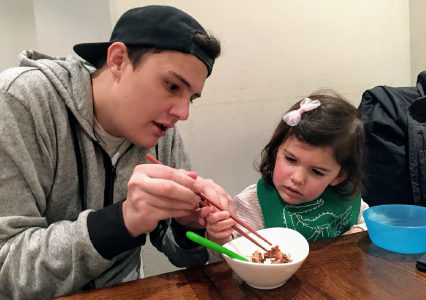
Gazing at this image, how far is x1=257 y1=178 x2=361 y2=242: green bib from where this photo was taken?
1.29 metres

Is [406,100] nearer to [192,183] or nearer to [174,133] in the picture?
[174,133]

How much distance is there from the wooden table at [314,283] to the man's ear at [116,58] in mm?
636

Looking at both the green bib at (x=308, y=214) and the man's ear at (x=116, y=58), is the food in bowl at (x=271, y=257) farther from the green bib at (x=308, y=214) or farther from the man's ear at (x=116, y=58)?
the man's ear at (x=116, y=58)

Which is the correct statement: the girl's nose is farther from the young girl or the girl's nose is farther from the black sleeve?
the black sleeve

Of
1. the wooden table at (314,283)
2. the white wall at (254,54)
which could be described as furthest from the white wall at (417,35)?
the wooden table at (314,283)

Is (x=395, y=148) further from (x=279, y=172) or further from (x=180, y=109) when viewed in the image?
(x=180, y=109)

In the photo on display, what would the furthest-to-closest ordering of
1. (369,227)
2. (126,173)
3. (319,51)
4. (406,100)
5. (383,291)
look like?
(319,51) → (406,100) → (126,173) → (369,227) → (383,291)

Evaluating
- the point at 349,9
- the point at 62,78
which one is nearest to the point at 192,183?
the point at 62,78

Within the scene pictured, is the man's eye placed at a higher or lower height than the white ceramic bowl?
higher

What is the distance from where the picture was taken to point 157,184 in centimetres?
73

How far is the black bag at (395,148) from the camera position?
1631 mm

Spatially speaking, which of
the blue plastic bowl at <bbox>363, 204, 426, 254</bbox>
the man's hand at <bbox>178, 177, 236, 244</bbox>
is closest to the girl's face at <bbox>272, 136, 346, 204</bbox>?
the blue plastic bowl at <bbox>363, 204, 426, 254</bbox>

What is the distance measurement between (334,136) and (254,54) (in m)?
0.91

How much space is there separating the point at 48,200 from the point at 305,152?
2.87 feet
